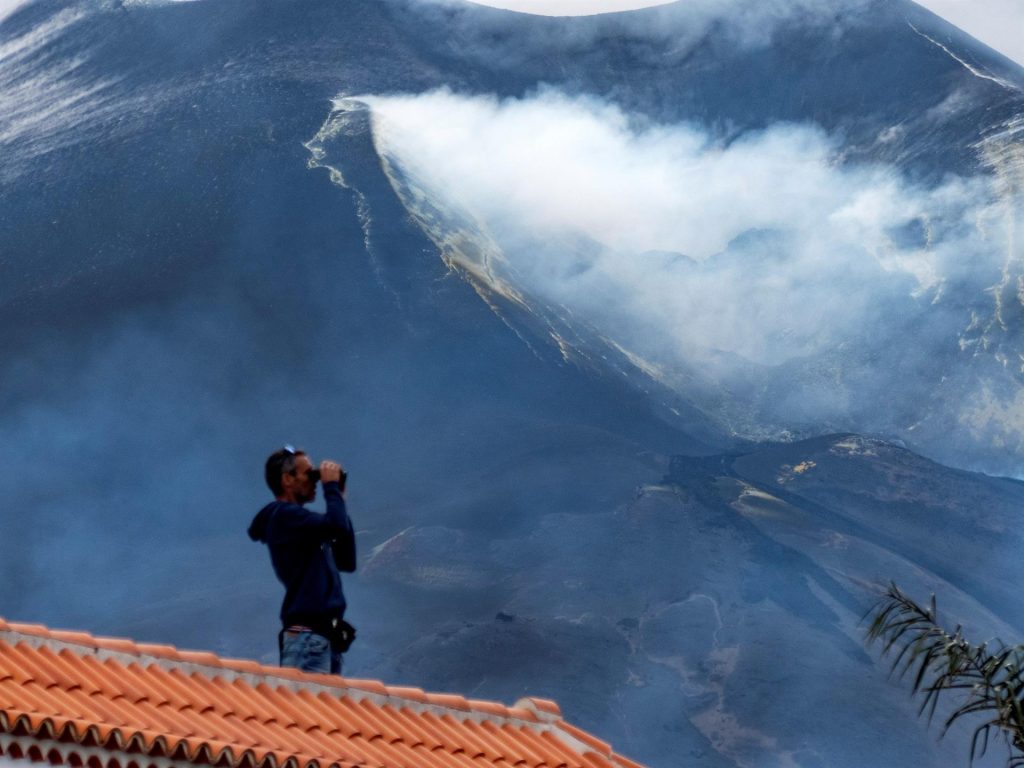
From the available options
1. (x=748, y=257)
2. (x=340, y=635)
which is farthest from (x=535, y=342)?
(x=340, y=635)

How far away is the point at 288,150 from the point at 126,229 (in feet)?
22.0

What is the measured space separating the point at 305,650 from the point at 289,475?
1.17 m

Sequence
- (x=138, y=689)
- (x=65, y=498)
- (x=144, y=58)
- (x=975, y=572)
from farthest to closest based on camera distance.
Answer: (x=144, y=58)
(x=65, y=498)
(x=975, y=572)
(x=138, y=689)

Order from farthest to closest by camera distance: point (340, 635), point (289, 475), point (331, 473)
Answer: point (340, 635)
point (289, 475)
point (331, 473)

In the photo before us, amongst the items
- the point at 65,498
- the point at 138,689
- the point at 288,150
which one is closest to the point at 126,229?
the point at 288,150

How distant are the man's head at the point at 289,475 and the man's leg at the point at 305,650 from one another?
0.91 metres

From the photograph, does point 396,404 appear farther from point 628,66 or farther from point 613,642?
point 628,66

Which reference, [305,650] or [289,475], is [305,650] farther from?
[289,475]

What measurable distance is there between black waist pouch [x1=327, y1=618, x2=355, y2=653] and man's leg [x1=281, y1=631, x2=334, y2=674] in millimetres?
42

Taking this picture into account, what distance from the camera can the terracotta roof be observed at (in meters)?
9.48

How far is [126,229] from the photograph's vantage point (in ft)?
Answer: 214

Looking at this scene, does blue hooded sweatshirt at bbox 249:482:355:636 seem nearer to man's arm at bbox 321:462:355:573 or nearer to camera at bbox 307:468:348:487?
man's arm at bbox 321:462:355:573

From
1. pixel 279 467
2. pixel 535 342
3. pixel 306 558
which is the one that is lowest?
pixel 306 558

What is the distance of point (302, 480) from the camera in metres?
11.7
